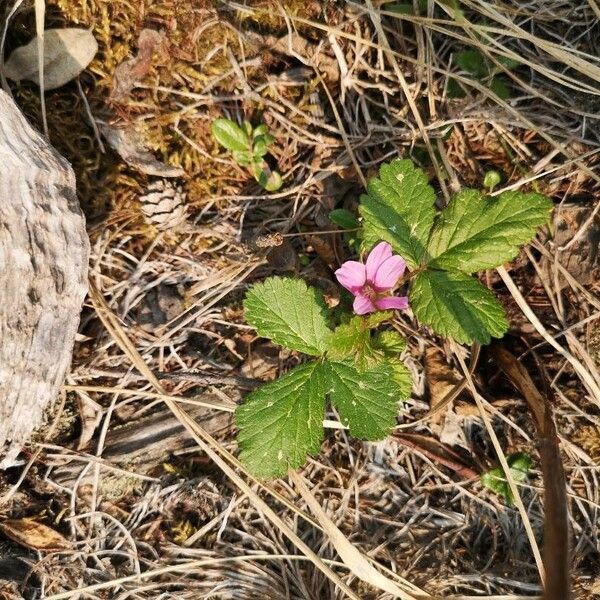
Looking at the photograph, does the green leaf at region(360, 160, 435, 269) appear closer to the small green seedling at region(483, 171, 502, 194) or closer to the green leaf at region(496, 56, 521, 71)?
the small green seedling at region(483, 171, 502, 194)

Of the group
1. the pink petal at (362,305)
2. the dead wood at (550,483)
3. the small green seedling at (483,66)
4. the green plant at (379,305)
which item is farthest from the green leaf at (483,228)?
the small green seedling at (483,66)

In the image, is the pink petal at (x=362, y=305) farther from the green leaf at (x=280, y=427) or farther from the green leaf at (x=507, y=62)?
the green leaf at (x=507, y=62)

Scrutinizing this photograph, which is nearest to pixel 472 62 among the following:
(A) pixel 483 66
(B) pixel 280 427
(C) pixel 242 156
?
(A) pixel 483 66

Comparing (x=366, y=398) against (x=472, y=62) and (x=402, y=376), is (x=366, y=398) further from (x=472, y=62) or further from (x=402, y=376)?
(x=472, y=62)

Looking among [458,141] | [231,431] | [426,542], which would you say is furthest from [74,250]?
[426,542]

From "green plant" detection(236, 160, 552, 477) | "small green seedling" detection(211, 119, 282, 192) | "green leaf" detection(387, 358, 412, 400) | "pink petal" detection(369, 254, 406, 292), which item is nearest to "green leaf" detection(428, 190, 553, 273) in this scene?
"green plant" detection(236, 160, 552, 477)

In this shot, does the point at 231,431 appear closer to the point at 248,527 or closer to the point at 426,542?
the point at 248,527
